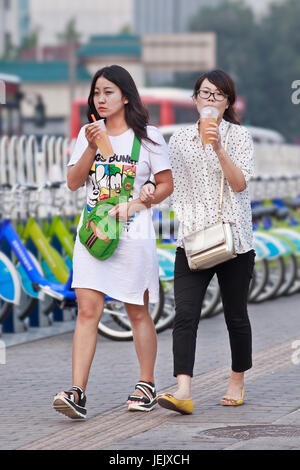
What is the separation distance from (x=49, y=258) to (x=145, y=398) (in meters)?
3.53

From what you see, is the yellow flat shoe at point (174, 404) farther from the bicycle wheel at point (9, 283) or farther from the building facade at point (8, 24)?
the building facade at point (8, 24)

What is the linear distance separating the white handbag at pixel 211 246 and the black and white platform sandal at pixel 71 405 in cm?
85

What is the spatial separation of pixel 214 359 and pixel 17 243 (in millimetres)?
1930

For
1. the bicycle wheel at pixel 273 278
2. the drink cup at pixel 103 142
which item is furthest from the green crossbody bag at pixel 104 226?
the bicycle wheel at pixel 273 278

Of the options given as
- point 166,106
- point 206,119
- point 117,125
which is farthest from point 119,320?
point 166,106

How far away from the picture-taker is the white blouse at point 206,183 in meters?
6.52

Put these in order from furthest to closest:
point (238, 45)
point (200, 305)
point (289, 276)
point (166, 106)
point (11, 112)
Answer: point (238, 45)
point (166, 106)
point (11, 112)
point (289, 276)
point (200, 305)

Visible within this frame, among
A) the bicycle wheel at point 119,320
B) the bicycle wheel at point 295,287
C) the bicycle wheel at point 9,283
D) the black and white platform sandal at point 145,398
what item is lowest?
the bicycle wheel at point 295,287

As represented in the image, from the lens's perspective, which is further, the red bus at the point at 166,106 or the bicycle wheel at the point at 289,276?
the red bus at the point at 166,106

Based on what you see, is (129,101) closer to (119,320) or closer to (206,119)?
(206,119)

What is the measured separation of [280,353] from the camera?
8.87 meters

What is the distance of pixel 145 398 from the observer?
661 cm

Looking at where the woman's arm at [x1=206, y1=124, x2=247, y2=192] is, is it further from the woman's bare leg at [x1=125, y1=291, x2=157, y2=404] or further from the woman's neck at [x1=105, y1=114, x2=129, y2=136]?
the woman's bare leg at [x1=125, y1=291, x2=157, y2=404]
